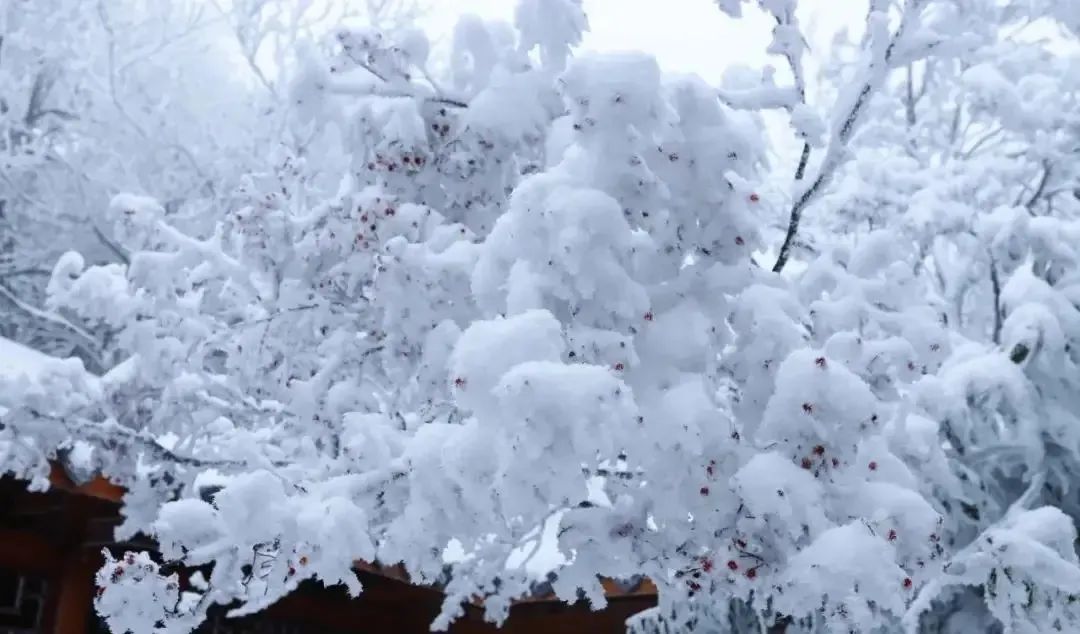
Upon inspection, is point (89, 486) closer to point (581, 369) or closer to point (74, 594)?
point (74, 594)

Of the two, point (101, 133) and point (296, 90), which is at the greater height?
point (296, 90)

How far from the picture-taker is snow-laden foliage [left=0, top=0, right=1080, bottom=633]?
211 cm

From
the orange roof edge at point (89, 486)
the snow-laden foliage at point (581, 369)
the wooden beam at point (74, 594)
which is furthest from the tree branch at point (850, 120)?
the wooden beam at point (74, 594)

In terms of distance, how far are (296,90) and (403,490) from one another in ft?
4.58

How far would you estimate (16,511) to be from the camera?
173 inches

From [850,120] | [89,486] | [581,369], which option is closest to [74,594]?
[89,486]

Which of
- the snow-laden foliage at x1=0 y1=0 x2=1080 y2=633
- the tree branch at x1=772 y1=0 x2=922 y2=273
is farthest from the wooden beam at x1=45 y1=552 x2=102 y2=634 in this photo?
the tree branch at x1=772 y1=0 x2=922 y2=273

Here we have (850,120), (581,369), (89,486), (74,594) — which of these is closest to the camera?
(581,369)

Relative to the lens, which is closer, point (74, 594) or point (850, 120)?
point (850, 120)

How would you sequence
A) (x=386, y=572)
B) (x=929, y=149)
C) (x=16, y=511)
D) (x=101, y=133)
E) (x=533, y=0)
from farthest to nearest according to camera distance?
1. (x=101, y=133)
2. (x=929, y=149)
3. (x=386, y=572)
4. (x=16, y=511)
5. (x=533, y=0)

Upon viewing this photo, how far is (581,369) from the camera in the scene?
1.88 m

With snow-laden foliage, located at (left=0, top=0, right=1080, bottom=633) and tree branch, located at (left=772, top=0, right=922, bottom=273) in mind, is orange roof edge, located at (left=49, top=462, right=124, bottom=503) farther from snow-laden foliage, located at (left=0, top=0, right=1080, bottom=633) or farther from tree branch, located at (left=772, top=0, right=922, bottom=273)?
tree branch, located at (left=772, top=0, right=922, bottom=273)

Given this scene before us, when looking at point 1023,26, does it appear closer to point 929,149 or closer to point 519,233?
point 929,149

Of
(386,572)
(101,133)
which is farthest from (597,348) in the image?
(101,133)
